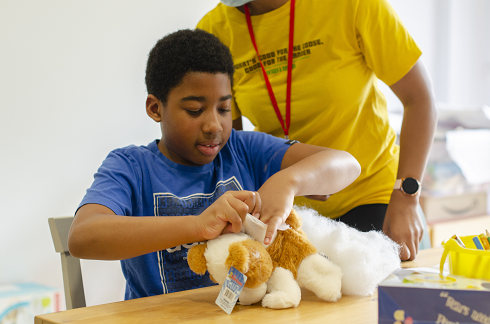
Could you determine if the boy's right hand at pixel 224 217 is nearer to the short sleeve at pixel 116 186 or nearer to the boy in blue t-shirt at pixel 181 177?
the boy in blue t-shirt at pixel 181 177

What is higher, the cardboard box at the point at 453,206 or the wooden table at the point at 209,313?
the wooden table at the point at 209,313

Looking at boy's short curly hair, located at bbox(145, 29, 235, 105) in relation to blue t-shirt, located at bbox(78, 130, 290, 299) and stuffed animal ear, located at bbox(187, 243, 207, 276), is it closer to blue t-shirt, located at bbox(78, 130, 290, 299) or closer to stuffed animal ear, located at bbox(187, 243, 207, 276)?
blue t-shirt, located at bbox(78, 130, 290, 299)

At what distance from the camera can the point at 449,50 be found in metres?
3.10

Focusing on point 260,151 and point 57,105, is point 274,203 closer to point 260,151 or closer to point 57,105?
point 260,151

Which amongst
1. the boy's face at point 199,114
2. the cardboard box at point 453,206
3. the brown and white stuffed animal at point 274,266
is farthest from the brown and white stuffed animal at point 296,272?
the cardboard box at point 453,206

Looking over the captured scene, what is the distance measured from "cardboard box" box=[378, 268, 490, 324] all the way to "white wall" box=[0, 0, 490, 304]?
5.43 ft

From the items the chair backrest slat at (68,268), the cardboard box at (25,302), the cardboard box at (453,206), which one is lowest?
the cardboard box at (25,302)

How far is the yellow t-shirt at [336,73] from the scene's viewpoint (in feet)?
3.40

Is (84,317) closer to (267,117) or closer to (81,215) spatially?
(81,215)

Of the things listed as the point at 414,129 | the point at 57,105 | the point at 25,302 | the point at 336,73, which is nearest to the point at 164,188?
the point at 336,73

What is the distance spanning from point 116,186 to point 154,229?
185 mm

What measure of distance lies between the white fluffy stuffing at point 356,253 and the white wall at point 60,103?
142 centimetres

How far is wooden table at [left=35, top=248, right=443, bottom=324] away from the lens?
21.5 inches

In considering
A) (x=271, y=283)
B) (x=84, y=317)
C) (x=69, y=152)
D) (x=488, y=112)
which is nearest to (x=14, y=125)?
(x=69, y=152)
